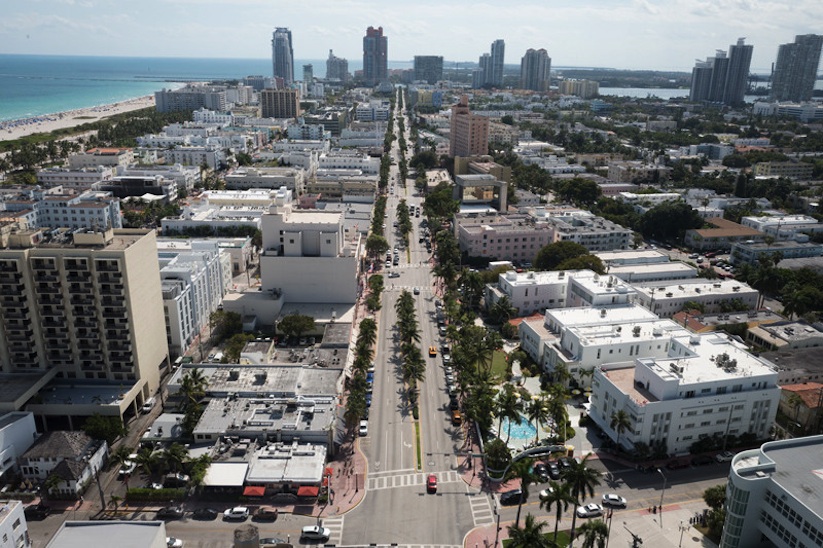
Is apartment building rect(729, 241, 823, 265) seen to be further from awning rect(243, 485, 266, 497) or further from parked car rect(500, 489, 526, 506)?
awning rect(243, 485, 266, 497)

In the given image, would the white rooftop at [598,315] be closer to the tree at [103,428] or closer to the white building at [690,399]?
the white building at [690,399]

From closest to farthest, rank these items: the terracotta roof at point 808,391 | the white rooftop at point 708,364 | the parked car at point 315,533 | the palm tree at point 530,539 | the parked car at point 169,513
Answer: the palm tree at point 530,539 → the parked car at point 315,533 → the parked car at point 169,513 → the white rooftop at point 708,364 → the terracotta roof at point 808,391

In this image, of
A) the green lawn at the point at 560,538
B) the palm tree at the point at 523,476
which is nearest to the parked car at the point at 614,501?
the green lawn at the point at 560,538

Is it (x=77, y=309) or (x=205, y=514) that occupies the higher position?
(x=77, y=309)

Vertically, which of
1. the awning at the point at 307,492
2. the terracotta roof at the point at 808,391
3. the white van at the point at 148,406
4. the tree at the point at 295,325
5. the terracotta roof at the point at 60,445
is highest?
the terracotta roof at the point at 808,391

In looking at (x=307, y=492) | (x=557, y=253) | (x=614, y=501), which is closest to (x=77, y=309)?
(x=307, y=492)

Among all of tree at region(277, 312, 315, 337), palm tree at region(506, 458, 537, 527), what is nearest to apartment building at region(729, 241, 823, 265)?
tree at region(277, 312, 315, 337)

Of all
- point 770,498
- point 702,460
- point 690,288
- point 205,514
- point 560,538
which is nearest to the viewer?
point 770,498

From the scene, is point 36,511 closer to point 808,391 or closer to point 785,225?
point 808,391
